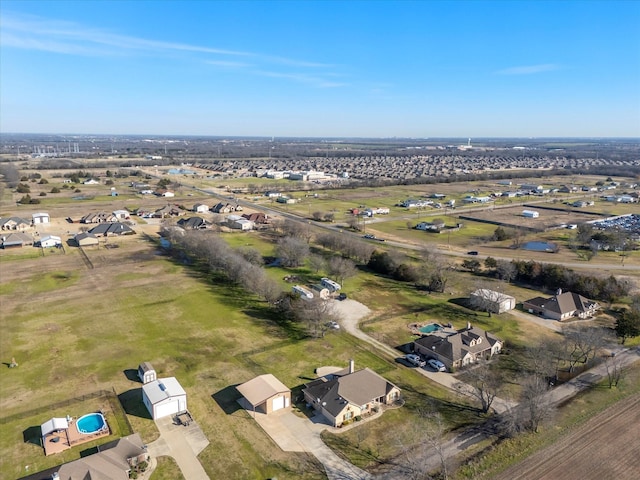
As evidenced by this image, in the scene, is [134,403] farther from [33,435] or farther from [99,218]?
[99,218]

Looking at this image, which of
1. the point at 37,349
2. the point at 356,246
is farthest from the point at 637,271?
the point at 37,349

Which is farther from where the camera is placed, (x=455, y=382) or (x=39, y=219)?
(x=39, y=219)

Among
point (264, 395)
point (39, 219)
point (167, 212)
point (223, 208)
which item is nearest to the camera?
point (264, 395)

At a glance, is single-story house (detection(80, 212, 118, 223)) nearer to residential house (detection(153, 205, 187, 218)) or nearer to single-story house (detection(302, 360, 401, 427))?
residential house (detection(153, 205, 187, 218))

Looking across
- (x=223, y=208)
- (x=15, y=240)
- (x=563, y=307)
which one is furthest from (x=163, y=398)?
(x=223, y=208)

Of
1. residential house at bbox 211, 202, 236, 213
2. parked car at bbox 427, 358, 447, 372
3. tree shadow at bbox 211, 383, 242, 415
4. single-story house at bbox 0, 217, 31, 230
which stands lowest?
tree shadow at bbox 211, 383, 242, 415

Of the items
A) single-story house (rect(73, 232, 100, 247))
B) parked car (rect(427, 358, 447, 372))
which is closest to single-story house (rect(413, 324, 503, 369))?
parked car (rect(427, 358, 447, 372))
